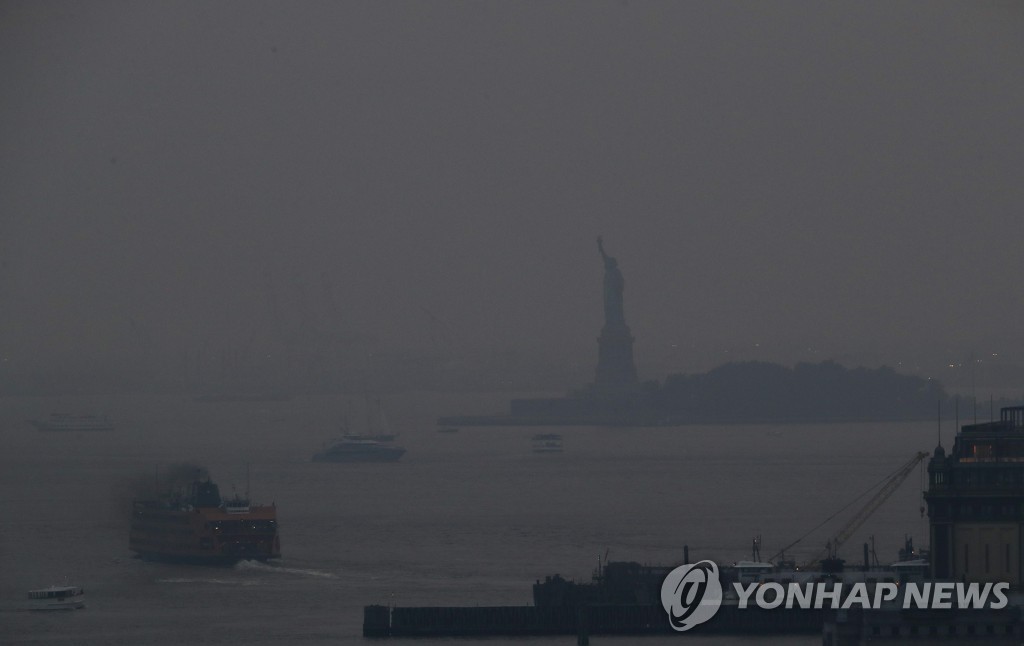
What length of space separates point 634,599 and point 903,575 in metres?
3.35

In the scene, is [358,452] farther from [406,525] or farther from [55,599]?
[55,599]

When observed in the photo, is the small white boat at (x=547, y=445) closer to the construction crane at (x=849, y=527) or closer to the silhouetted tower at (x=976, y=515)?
the construction crane at (x=849, y=527)

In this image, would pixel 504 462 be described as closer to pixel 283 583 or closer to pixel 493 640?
pixel 283 583

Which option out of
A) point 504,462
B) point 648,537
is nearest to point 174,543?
point 648,537

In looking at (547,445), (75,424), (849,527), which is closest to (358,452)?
(547,445)

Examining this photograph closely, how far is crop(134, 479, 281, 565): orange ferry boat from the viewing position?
35125 mm

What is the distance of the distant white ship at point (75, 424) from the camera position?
340 feet

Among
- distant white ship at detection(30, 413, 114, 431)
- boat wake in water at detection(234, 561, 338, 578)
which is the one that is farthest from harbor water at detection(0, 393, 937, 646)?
distant white ship at detection(30, 413, 114, 431)

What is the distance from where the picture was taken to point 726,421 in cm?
12312

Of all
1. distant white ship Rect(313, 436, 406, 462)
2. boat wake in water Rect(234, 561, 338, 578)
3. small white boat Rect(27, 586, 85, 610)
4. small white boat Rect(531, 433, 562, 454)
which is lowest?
small white boat Rect(27, 586, 85, 610)

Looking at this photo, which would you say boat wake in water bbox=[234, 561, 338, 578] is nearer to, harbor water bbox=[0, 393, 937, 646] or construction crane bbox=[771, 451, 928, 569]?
harbor water bbox=[0, 393, 937, 646]

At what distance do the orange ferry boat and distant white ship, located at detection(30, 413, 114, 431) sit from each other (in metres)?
67.0

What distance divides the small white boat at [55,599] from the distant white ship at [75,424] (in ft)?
248

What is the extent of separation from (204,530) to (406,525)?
565 cm
